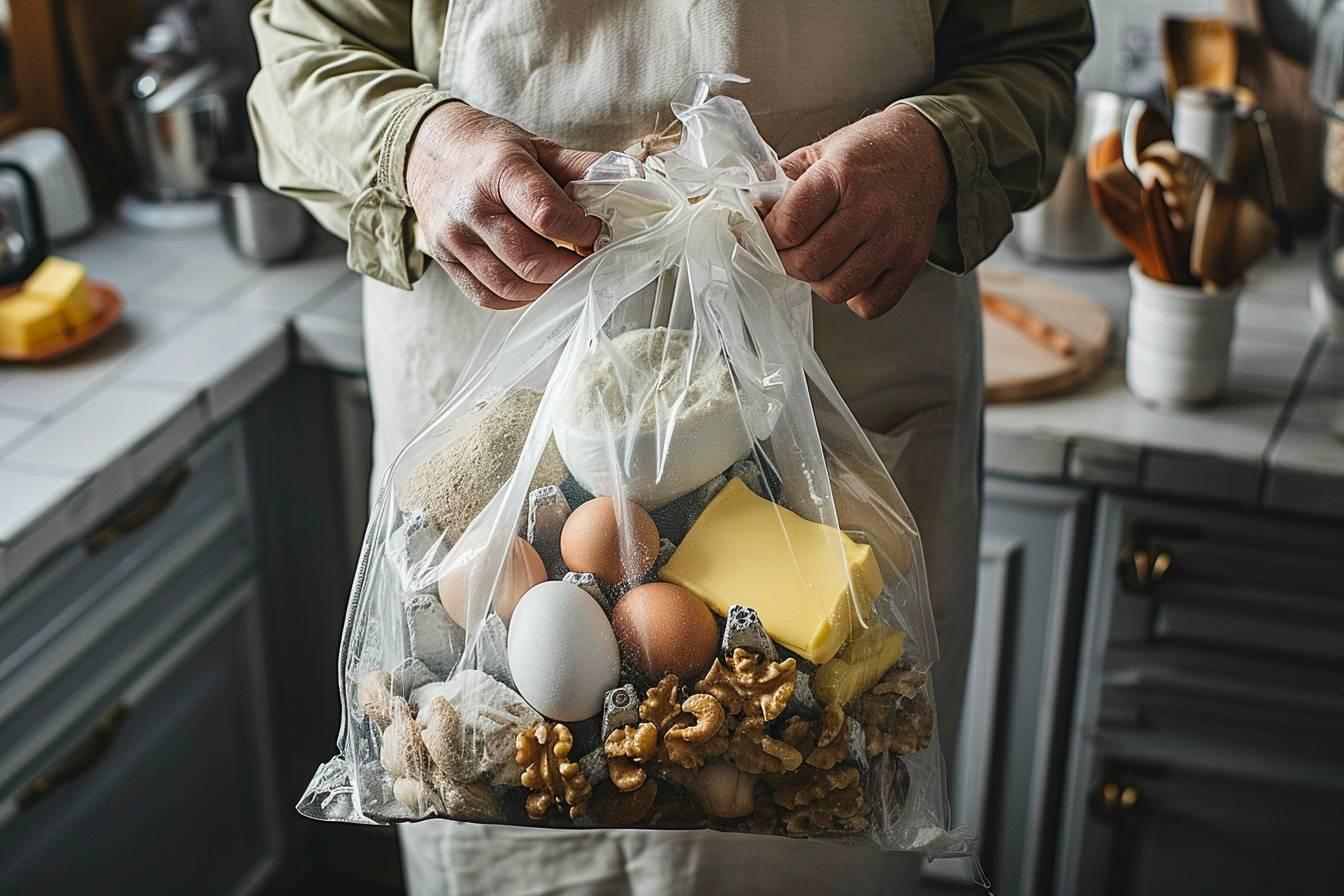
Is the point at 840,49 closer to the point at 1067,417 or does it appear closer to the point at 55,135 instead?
the point at 1067,417

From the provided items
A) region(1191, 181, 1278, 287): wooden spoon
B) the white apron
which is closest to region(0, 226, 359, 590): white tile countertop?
the white apron

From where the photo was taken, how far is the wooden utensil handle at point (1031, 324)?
1.40 metres

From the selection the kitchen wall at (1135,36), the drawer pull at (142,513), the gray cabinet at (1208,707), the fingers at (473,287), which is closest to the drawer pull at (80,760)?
the drawer pull at (142,513)

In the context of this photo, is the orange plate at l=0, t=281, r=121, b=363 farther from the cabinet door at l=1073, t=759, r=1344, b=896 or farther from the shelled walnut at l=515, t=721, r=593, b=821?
the cabinet door at l=1073, t=759, r=1344, b=896

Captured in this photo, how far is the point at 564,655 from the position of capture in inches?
27.0

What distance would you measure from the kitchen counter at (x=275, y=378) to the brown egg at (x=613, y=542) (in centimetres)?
63

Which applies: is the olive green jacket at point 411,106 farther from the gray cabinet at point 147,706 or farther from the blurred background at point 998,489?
the gray cabinet at point 147,706

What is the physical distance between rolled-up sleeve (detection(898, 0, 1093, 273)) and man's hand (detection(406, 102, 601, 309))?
0.21 m

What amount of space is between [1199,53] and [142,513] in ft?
4.14

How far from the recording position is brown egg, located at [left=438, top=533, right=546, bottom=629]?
0.72m

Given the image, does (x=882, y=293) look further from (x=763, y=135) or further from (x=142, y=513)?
(x=142, y=513)

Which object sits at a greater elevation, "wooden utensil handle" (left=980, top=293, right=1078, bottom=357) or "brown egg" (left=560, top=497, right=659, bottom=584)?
"brown egg" (left=560, top=497, right=659, bottom=584)

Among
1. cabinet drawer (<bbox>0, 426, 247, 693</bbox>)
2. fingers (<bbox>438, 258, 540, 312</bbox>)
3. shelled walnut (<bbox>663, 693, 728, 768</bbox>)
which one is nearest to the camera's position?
shelled walnut (<bbox>663, 693, 728, 768</bbox>)

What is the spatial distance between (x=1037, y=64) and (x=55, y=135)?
48.5 inches
